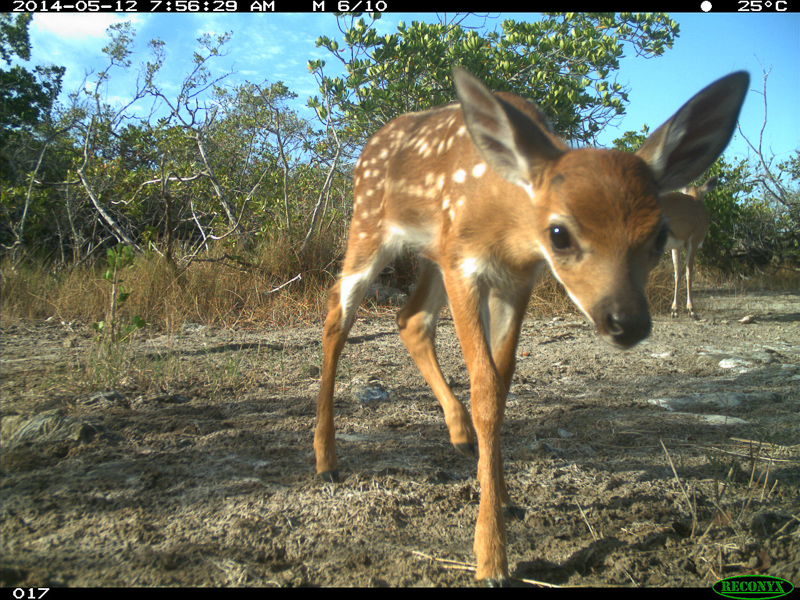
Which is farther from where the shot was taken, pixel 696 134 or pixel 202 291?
pixel 202 291

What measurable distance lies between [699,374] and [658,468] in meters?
2.37

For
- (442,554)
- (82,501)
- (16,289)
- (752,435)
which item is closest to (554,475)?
(442,554)

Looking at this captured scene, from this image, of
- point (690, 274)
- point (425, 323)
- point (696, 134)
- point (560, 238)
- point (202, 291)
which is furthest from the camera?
point (690, 274)

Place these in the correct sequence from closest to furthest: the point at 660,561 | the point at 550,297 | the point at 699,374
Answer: the point at 660,561
the point at 699,374
the point at 550,297

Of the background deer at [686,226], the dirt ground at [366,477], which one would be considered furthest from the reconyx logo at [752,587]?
the background deer at [686,226]

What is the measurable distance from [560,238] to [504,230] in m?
0.44

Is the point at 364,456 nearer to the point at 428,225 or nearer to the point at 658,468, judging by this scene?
the point at 428,225

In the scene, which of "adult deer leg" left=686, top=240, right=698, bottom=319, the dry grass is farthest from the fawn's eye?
"adult deer leg" left=686, top=240, right=698, bottom=319

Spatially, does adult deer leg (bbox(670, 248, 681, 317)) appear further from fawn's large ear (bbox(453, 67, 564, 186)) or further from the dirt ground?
fawn's large ear (bbox(453, 67, 564, 186))

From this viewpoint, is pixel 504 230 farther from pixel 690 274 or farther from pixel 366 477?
pixel 690 274

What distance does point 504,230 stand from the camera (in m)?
2.48

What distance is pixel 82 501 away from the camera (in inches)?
83.8

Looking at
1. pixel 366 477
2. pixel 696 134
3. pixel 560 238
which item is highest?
pixel 696 134

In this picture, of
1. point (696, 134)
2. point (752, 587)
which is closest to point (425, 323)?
point (696, 134)
